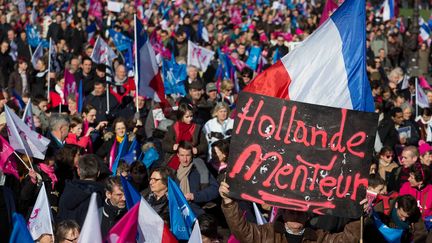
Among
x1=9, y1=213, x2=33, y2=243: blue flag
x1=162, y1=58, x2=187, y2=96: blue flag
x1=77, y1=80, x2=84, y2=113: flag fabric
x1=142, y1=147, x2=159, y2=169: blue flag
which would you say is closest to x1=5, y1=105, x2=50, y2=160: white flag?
x1=142, y1=147, x2=159, y2=169: blue flag

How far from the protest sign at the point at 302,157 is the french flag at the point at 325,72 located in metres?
0.88

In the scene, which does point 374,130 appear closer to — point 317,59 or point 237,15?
point 317,59

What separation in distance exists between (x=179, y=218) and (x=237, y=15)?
2311cm

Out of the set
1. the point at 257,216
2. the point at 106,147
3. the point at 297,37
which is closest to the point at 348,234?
the point at 257,216

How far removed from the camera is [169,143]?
9.87 meters

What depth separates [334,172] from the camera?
5.74 meters

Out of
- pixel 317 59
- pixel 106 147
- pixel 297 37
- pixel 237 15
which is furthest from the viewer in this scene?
pixel 237 15

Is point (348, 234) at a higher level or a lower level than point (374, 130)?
lower

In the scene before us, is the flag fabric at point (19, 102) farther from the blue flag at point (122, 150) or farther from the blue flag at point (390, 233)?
the blue flag at point (390, 233)

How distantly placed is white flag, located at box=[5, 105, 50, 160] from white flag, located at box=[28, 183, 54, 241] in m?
1.61

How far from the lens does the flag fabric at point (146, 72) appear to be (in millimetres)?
11848

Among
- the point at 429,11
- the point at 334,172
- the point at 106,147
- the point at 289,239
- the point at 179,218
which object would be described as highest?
the point at 334,172

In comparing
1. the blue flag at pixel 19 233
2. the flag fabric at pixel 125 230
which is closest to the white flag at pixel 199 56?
the flag fabric at pixel 125 230

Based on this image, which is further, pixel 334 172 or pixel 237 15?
pixel 237 15
